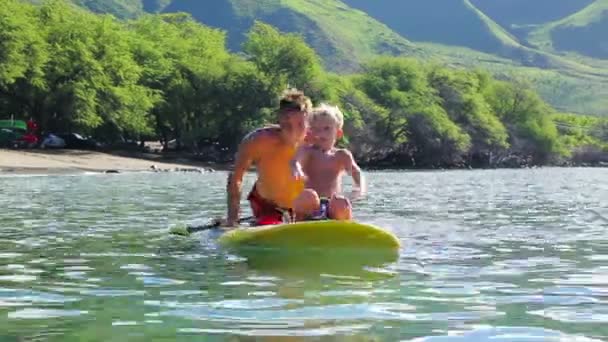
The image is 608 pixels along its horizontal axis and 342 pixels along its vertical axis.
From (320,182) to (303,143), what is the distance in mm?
551

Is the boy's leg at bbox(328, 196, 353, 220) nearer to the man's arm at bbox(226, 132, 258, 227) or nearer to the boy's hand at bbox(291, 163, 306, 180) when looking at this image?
the boy's hand at bbox(291, 163, 306, 180)

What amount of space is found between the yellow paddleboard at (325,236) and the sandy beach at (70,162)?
37433 mm

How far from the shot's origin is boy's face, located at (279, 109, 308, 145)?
11602 mm

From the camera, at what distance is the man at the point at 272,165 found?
11.8 metres

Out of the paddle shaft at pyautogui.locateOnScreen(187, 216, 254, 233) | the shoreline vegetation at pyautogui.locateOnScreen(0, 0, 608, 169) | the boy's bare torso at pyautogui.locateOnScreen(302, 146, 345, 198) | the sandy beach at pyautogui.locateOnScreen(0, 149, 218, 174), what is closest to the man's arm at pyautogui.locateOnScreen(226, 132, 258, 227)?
the paddle shaft at pyautogui.locateOnScreen(187, 216, 254, 233)

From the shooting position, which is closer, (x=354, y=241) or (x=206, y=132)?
(x=354, y=241)

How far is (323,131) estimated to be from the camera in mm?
12461

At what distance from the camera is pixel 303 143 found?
12609mm

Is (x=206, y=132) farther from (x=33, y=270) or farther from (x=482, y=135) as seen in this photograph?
(x=33, y=270)

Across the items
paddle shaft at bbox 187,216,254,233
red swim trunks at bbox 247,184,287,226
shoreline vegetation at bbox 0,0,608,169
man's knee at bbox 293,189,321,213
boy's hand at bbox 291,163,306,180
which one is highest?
shoreline vegetation at bbox 0,0,608,169

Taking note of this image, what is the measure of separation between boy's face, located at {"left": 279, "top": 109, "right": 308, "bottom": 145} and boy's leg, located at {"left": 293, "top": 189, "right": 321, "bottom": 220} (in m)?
0.65

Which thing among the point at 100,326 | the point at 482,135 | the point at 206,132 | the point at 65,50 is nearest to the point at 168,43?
the point at 206,132

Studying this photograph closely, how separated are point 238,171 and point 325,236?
1877mm

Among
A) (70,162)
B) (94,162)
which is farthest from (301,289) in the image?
(94,162)
